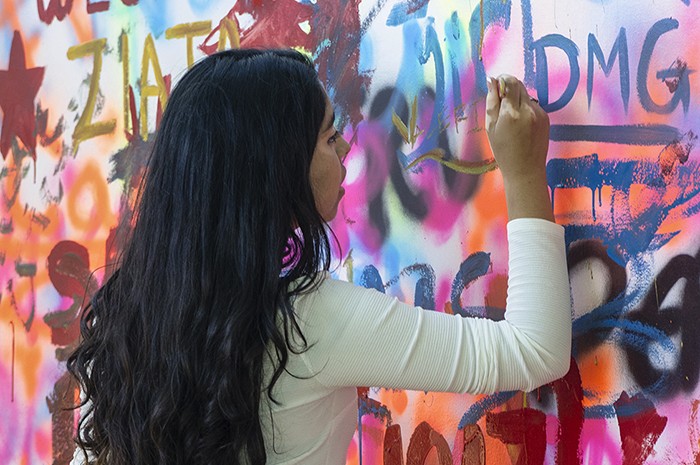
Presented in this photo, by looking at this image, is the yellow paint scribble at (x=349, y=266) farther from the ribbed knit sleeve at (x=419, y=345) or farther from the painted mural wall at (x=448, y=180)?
the ribbed knit sleeve at (x=419, y=345)

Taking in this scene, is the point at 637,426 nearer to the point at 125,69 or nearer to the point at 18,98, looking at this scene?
the point at 125,69

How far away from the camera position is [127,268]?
1.18 meters

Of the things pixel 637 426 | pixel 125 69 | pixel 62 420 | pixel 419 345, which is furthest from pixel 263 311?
pixel 62 420

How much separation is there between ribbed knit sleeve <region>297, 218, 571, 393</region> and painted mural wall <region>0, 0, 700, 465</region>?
186 mm

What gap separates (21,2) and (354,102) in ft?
3.15

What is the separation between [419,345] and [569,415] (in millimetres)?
350

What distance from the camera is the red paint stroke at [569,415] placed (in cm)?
125

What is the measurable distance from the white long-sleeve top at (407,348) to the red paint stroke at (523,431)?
207mm

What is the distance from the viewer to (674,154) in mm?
1160

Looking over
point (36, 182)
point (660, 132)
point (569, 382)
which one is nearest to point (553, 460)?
point (569, 382)

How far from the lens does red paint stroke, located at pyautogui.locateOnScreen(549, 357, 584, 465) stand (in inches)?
49.2

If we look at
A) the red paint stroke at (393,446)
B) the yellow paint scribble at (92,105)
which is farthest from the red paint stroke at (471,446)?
the yellow paint scribble at (92,105)

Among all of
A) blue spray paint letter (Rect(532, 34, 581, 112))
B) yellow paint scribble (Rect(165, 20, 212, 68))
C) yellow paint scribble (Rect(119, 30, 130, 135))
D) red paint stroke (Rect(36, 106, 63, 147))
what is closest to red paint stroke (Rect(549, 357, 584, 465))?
blue spray paint letter (Rect(532, 34, 581, 112))

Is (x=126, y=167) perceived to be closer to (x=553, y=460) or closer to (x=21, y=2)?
(x=21, y=2)
